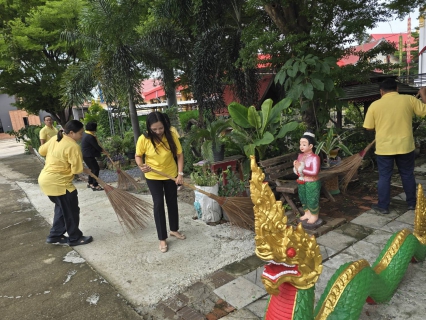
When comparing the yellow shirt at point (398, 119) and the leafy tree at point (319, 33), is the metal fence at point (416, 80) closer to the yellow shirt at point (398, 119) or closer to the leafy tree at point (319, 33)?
the leafy tree at point (319, 33)

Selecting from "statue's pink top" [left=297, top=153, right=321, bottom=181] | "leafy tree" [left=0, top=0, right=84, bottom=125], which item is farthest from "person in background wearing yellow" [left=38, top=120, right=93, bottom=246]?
"leafy tree" [left=0, top=0, right=84, bottom=125]

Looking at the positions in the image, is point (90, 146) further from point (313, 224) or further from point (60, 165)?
point (313, 224)

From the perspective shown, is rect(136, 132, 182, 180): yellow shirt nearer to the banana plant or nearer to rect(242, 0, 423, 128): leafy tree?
the banana plant

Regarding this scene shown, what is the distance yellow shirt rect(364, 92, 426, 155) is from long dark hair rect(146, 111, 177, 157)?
2528 millimetres

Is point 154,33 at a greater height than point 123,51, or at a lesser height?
greater

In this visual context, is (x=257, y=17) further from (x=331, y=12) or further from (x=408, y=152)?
(x=408, y=152)

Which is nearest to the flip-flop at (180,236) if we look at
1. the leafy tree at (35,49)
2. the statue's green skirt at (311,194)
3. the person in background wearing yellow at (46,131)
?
the statue's green skirt at (311,194)

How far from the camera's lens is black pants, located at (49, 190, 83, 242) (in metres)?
3.65

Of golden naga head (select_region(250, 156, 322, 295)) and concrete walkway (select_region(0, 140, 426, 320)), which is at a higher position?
golden naga head (select_region(250, 156, 322, 295))

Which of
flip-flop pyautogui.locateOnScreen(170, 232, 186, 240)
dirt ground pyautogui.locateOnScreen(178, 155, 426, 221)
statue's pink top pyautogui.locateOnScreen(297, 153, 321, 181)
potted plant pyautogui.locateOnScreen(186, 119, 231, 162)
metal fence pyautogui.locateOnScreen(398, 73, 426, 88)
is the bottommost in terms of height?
dirt ground pyautogui.locateOnScreen(178, 155, 426, 221)

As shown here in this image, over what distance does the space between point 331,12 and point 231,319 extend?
5.14m

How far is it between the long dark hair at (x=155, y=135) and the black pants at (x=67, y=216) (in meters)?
1.26

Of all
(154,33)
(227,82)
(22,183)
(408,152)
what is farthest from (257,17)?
(22,183)

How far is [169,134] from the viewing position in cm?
339
